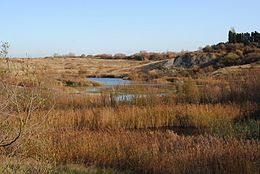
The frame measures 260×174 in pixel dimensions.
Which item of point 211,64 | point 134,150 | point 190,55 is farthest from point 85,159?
point 190,55

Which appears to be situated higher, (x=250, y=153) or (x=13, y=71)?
(x=13, y=71)

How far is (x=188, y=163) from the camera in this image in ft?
26.6

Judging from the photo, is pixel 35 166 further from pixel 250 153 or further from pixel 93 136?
pixel 93 136

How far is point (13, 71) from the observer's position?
20.3 ft

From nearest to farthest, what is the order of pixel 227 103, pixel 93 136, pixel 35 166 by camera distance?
pixel 35 166, pixel 93 136, pixel 227 103

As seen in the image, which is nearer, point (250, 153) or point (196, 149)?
point (250, 153)

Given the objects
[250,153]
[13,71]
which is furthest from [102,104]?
[13,71]

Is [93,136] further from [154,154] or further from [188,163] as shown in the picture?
[188,163]

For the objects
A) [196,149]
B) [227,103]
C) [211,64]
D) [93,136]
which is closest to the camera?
[196,149]

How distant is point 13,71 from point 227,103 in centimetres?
1302

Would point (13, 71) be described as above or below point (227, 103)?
above

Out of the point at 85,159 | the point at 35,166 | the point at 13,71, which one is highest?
the point at 13,71

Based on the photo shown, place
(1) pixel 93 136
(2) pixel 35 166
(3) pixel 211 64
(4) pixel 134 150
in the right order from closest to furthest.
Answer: (2) pixel 35 166, (4) pixel 134 150, (1) pixel 93 136, (3) pixel 211 64

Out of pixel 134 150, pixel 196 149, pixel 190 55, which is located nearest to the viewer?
pixel 196 149
